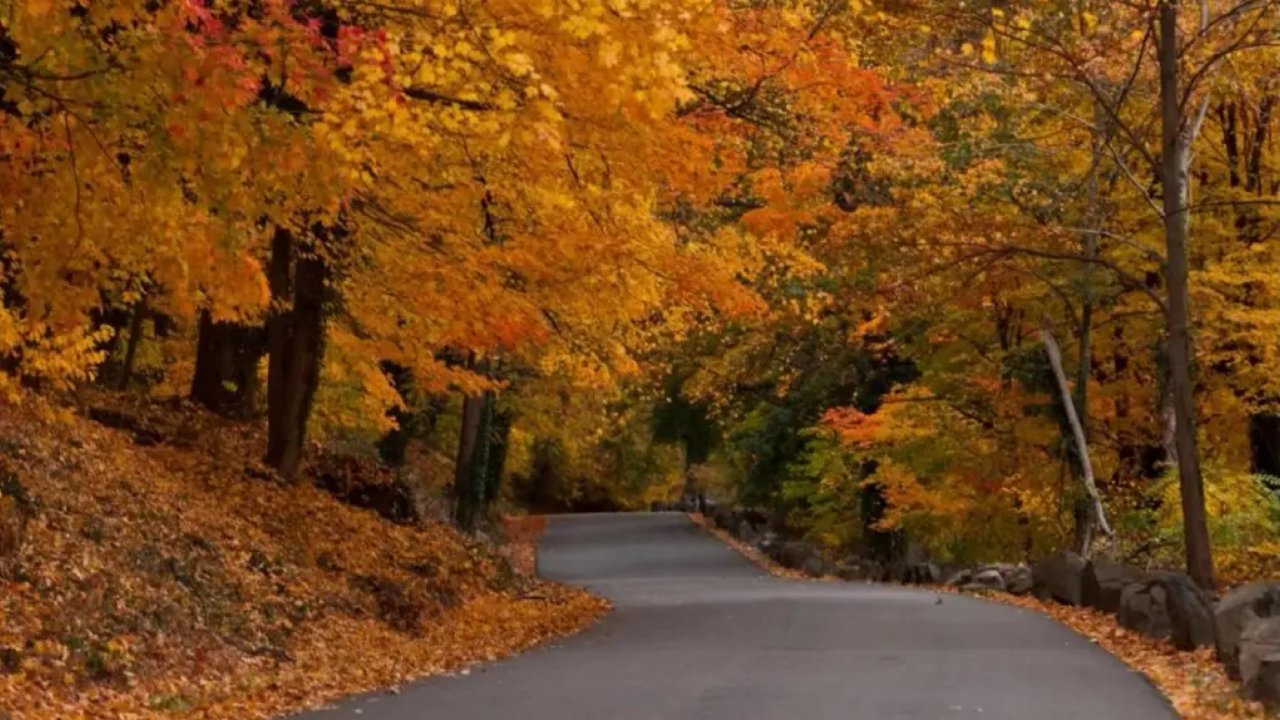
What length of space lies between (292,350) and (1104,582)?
1071 cm

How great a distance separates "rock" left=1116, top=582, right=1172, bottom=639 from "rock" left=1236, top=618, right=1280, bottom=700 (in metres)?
3.59

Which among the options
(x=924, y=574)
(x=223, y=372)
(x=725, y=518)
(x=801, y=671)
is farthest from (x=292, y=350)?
(x=725, y=518)

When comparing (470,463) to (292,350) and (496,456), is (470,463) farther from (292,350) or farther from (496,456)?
(496,456)

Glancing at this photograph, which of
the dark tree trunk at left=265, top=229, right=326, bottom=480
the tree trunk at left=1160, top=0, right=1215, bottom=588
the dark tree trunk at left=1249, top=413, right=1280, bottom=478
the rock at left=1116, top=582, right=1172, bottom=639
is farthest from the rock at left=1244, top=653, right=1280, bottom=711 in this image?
the dark tree trunk at left=1249, top=413, right=1280, bottom=478

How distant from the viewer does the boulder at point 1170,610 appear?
44.3ft

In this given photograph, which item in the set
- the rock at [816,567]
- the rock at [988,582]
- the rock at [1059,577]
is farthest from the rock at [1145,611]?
the rock at [816,567]

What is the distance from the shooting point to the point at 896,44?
18.4 m

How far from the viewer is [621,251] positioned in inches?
624

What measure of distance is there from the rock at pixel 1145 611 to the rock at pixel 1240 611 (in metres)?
2.23

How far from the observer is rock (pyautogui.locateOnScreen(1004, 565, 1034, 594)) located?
22703 millimetres

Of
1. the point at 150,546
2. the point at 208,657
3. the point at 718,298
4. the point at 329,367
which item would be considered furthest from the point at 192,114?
the point at 329,367

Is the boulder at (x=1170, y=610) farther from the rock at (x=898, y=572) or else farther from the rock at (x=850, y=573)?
the rock at (x=850, y=573)

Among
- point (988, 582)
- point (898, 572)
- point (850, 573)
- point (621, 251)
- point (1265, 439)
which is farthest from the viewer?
point (850, 573)

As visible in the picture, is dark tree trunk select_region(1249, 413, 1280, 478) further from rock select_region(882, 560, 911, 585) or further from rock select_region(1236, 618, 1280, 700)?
rock select_region(1236, 618, 1280, 700)
